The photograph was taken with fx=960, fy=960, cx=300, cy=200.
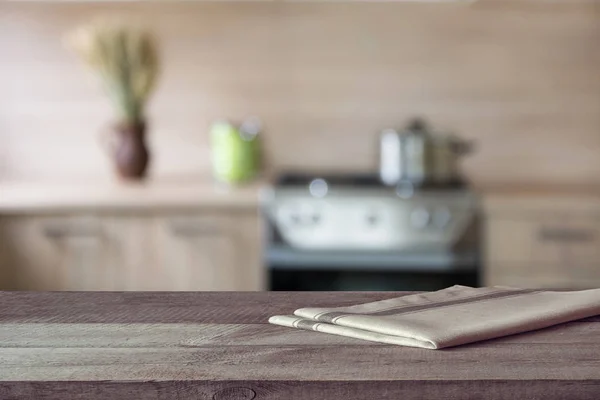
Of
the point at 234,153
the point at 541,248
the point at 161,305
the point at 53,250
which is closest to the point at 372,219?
the point at 541,248

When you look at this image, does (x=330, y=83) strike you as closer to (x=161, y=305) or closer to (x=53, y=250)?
(x=53, y=250)

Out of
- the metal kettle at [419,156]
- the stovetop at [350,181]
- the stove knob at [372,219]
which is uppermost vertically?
the metal kettle at [419,156]

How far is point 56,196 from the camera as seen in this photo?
314 cm

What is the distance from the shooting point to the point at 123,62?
341cm

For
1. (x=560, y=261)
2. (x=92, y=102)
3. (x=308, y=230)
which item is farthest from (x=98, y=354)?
(x=92, y=102)

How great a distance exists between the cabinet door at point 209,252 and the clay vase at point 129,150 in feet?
1.26

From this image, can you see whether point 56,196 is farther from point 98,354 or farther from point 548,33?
point 98,354

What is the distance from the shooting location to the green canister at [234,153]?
346 centimetres

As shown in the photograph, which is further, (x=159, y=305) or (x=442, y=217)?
(x=442, y=217)

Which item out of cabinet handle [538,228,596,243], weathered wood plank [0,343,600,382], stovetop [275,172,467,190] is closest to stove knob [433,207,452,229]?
stovetop [275,172,467,190]

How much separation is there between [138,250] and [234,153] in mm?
544

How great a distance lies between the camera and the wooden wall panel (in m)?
3.61

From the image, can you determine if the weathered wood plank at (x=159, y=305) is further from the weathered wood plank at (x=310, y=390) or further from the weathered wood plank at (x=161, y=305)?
the weathered wood plank at (x=310, y=390)

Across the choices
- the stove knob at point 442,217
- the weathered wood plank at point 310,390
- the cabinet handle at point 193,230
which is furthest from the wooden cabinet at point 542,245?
the weathered wood plank at point 310,390
